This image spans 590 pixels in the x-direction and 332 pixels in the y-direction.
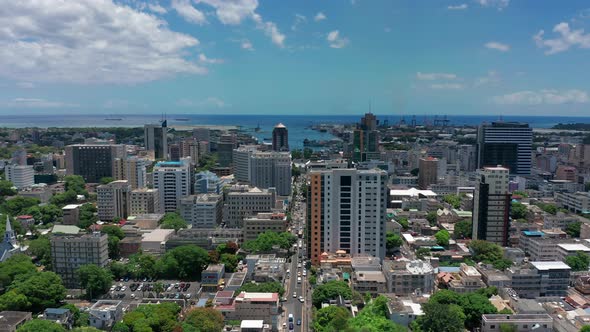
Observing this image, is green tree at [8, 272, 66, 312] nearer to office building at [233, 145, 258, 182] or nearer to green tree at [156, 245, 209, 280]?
green tree at [156, 245, 209, 280]

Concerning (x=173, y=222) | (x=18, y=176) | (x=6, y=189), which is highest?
(x=18, y=176)

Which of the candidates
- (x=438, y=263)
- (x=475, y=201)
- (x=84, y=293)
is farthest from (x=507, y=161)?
(x=84, y=293)

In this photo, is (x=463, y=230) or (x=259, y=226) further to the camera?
(x=463, y=230)

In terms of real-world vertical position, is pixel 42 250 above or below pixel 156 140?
below

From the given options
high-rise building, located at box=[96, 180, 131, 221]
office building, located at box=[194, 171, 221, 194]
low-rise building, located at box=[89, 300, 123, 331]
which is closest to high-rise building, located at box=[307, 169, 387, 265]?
low-rise building, located at box=[89, 300, 123, 331]

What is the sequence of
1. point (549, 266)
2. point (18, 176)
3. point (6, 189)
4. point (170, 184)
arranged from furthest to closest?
point (18, 176) < point (6, 189) < point (170, 184) < point (549, 266)

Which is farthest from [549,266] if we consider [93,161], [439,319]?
[93,161]

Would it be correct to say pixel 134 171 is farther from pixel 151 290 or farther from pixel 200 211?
pixel 151 290
